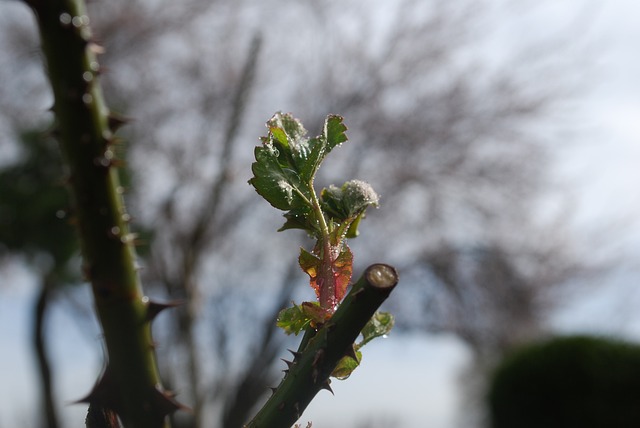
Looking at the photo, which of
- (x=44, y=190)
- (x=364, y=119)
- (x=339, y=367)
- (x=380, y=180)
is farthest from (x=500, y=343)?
(x=339, y=367)

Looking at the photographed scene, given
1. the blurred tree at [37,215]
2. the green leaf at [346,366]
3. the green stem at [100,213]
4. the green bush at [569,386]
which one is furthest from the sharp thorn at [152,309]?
the blurred tree at [37,215]

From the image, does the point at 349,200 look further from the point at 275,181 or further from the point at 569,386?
the point at 569,386

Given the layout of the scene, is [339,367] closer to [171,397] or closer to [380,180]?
[171,397]

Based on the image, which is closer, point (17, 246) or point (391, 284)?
point (391, 284)

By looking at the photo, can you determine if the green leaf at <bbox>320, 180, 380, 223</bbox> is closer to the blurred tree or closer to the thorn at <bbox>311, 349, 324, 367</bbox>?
the thorn at <bbox>311, 349, 324, 367</bbox>

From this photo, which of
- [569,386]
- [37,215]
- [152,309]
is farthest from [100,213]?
[37,215]

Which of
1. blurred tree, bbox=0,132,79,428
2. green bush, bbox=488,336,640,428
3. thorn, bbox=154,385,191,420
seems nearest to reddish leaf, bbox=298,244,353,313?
thorn, bbox=154,385,191,420
